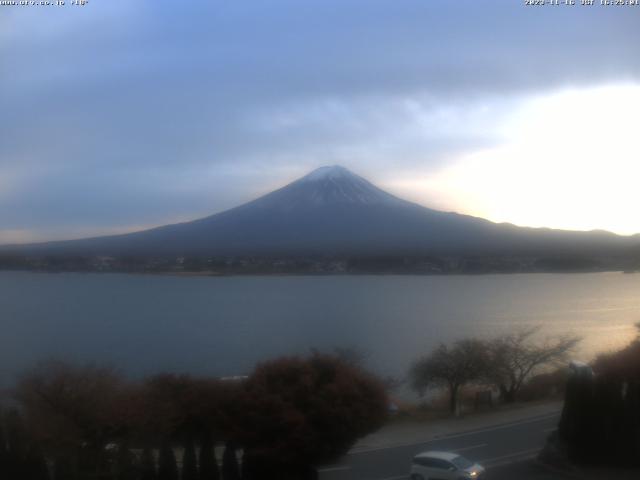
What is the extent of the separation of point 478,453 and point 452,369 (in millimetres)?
5314

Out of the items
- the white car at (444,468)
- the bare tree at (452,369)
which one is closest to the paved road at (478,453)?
the white car at (444,468)

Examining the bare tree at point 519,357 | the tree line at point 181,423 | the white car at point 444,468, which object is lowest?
the bare tree at point 519,357

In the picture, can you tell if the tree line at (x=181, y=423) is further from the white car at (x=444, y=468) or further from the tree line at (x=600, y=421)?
the tree line at (x=600, y=421)

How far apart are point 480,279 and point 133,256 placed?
12.1 m

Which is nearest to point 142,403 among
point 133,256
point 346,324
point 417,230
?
point 346,324

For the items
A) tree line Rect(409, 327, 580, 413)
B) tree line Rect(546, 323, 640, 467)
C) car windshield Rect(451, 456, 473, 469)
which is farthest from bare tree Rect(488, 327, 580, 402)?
car windshield Rect(451, 456, 473, 469)

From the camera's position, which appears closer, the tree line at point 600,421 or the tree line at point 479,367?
the tree line at point 600,421

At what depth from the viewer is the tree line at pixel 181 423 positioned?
20.0 feet

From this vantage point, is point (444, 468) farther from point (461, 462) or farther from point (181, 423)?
point (181, 423)

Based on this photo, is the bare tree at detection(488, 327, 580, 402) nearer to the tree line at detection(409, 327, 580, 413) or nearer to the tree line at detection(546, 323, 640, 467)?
the tree line at detection(409, 327, 580, 413)

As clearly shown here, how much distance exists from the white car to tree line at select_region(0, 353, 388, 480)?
62 centimetres

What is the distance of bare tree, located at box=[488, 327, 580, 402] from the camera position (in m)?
12.3

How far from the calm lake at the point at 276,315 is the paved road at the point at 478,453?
2.77 meters

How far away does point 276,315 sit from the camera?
23.3 m
